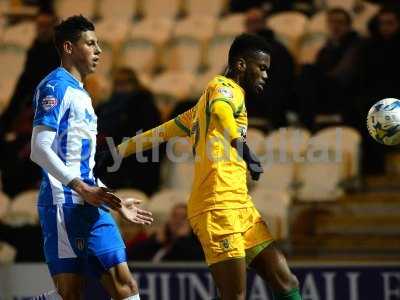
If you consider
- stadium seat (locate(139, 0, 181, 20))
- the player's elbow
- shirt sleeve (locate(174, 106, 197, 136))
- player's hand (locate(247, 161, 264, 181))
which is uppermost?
stadium seat (locate(139, 0, 181, 20))

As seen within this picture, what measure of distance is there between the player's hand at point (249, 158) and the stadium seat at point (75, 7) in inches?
270

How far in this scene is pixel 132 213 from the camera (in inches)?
246

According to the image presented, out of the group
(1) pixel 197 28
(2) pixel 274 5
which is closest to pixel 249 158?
(2) pixel 274 5

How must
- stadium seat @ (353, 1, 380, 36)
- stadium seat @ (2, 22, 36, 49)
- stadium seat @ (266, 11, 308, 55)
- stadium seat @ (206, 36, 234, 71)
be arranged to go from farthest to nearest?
1. stadium seat @ (2, 22, 36, 49)
2. stadium seat @ (206, 36, 234, 71)
3. stadium seat @ (266, 11, 308, 55)
4. stadium seat @ (353, 1, 380, 36)

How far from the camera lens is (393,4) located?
11148 mm

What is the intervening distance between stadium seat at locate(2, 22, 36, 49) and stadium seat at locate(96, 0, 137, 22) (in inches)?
28.8

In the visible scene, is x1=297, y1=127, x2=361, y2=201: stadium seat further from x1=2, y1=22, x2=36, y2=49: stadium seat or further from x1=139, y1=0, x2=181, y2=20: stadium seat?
x1=2, y1=22, x2=36, y2=49: stadium seat

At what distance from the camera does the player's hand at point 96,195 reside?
241 inches

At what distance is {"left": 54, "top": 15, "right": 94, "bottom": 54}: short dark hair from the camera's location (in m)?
6.55

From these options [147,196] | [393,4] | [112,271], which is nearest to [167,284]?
[147,196]

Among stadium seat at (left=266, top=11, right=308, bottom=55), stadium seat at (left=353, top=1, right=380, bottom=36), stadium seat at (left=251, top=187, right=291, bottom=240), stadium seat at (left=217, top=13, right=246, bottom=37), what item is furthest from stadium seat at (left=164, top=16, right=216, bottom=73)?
stadium seat at (left=251, top=187, right=291, bottom=240)

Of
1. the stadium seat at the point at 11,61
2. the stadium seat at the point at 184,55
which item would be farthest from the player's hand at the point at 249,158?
the stadium seat at the point at 11,61

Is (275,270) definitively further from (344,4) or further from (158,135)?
(344,4)

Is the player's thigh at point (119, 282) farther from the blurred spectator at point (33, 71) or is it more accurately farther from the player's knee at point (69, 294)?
the blurred spectator at point (33, 71)
